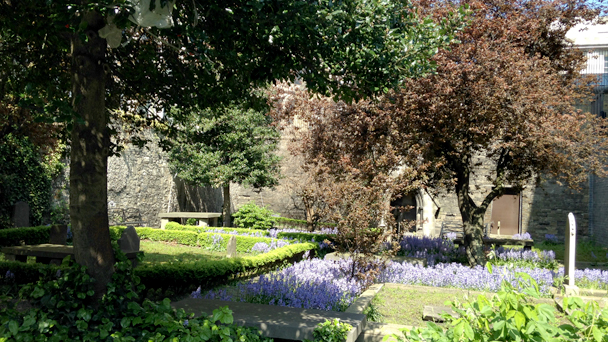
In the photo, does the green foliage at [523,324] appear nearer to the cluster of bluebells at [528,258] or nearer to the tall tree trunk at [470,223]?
the tall tree trunk at [470,223]

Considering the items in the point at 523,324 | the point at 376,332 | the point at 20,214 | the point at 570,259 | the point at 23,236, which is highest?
the point at 523,324

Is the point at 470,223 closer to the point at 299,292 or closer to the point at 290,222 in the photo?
the point at 299,292

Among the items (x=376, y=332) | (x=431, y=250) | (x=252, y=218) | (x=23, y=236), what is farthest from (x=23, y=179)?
(x=431, y=250)

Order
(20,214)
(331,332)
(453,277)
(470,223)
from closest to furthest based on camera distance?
(331,332)
(453,277)
(470,223)
(20,214)

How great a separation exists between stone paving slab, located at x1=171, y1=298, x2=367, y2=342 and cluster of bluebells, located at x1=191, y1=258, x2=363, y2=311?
0.50 meters

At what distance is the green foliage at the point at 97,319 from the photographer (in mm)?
3781

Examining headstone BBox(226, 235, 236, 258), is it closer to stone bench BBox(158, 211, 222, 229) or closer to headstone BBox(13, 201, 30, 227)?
headstone BBox(13, 201, 30, 227)

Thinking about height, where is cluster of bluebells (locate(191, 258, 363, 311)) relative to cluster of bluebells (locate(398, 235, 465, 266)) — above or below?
above

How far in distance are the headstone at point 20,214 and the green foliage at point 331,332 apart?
34.3ft

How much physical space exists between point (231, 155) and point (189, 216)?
2.90 metres

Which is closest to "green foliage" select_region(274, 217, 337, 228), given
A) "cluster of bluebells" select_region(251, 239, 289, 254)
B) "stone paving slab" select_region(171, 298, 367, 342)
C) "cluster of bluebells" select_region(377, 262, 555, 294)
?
"cluster of bluebells" select_region(251, 239, 289, 254)

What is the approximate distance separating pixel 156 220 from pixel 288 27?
15323mm

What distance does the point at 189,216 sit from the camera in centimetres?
1758

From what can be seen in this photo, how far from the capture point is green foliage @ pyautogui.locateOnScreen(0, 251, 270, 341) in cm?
378
